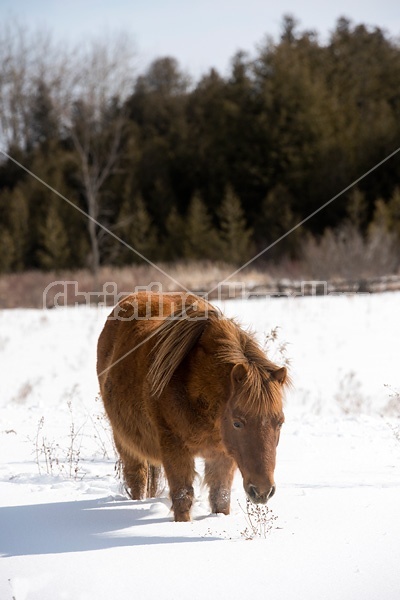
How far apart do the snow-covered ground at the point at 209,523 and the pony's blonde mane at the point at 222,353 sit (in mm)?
649

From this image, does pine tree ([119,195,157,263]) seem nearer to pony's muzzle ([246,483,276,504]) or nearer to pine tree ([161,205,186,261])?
pine tree ([161,205,186,261])

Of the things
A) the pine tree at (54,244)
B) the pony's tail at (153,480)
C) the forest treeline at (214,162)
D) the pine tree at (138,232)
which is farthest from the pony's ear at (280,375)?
the pine tree at (54,244)

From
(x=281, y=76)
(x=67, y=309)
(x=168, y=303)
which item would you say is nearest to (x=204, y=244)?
(x=281, y=76)

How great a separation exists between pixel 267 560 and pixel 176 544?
0.47 meters

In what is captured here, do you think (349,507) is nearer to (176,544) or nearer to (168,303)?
(176,544)

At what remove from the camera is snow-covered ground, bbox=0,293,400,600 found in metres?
2.79

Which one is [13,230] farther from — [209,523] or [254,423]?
[254,423]

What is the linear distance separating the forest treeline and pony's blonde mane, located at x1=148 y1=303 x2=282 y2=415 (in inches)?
775

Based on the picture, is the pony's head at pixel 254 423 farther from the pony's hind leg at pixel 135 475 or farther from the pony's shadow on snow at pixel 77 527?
the pony's hind leg at pixel 135 475

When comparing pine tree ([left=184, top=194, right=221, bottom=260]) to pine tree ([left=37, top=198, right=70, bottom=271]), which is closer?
pine tree ([left=184, top=194, right=221, bottom=260])

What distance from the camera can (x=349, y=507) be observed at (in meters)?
3.77

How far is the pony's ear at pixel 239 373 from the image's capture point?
3506 millimetres

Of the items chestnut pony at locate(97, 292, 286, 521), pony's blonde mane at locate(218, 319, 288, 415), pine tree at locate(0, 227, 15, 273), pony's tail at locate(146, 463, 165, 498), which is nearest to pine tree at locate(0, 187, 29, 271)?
pine tree at locate(0, 227, 15, 273)

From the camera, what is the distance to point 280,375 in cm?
358
